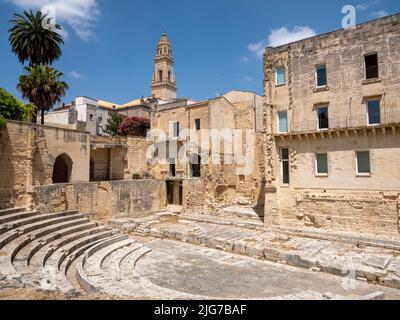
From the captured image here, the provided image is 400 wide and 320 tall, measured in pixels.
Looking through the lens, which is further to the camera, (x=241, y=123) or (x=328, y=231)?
(x=241, y=123)

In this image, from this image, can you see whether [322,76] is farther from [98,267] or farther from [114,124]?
[114,124]

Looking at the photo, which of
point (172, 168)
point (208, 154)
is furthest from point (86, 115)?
point (208, 154)

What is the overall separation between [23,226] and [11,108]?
10.1 m

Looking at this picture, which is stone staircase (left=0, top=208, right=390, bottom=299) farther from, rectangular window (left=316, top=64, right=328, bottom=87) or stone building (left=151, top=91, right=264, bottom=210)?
rectangular window (left=316, top=64, right=328, bottom=87)

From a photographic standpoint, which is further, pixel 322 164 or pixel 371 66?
pixel 322 164

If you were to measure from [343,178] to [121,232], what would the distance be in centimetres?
1458

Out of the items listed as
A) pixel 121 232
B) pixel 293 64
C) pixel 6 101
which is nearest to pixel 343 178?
pixel 293 64

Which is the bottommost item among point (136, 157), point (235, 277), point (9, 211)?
point (235, 277)

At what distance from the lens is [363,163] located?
58.4 ft

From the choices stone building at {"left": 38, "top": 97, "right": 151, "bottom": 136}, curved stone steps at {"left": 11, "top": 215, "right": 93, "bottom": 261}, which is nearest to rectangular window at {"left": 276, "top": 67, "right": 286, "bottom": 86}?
curved stone steps at {"left": 11, "top": 215, "right": 93, "bottom": 261}

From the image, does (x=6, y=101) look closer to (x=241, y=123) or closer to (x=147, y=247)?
(x=147, y=247)

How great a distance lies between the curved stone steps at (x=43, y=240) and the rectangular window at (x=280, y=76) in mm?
15751

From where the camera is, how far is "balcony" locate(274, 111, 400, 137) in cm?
1678

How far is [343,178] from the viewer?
18312mm
